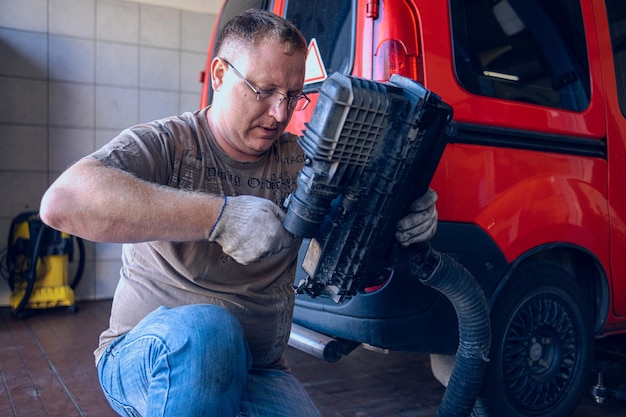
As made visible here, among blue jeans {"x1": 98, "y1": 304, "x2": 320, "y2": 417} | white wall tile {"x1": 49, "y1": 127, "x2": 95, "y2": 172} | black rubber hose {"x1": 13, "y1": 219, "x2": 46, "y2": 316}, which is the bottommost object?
black rubber hose {"x1": 13, "y1": 219, "x2": 46, "y2": 316}

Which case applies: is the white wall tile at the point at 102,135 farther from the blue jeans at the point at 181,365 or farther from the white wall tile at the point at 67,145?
the blue jeans at the point at 181,365

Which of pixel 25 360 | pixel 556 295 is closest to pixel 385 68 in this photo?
pixel 556 295

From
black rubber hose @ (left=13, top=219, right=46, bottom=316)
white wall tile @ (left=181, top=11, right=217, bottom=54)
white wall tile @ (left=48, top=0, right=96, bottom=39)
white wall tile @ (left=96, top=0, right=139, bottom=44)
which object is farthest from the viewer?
white wall tile @ (left=181, top=11, right=217, bottom=54)

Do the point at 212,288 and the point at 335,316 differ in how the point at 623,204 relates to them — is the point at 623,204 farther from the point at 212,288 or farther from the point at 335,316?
the point at 212,288

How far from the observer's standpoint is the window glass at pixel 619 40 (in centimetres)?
272

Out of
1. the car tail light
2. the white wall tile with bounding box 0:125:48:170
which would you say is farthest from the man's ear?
the white wall tile with bounding box 0:125:48:170

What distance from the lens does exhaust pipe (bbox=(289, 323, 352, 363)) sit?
2.21 meters

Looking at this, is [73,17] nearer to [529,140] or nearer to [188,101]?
[188,101]

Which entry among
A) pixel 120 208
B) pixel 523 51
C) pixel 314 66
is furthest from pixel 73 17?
pixel 120 208

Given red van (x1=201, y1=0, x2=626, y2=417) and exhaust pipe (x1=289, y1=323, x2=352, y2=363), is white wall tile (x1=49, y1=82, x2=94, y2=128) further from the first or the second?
exhaust pipe (x1=289, y1=323, x2=352, y2=363)

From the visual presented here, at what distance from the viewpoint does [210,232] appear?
132cm

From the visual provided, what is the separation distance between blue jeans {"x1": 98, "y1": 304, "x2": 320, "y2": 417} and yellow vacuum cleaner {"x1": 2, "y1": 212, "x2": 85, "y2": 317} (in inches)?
125

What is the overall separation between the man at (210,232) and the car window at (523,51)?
0.87 m

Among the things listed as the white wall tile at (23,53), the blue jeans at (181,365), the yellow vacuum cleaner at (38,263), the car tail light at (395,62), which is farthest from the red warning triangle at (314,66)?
the white wall tile at (23,53)
